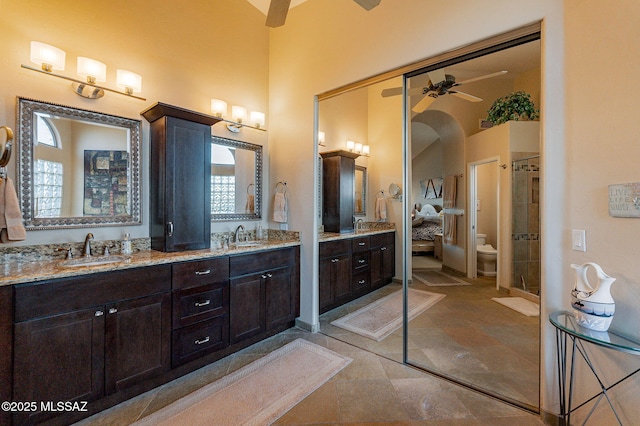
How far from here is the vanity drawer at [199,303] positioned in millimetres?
2100

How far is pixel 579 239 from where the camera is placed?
1.62 meters

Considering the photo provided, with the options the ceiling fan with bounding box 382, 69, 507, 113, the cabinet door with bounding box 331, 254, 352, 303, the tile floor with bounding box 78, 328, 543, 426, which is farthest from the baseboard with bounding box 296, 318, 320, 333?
the ceiling fan with bounding box 382, 69, 507, 113

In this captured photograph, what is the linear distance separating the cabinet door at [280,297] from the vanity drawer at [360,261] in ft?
3.36

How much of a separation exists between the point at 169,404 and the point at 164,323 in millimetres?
547

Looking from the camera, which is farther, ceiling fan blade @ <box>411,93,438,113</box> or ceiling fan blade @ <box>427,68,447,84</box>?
ceiling fan blade @ <box>411,93,438,113</box>

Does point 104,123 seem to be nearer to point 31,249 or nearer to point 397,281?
point 31,249

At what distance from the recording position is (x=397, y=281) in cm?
381

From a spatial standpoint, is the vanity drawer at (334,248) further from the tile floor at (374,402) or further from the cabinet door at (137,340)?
the cabinet door at (137,340)

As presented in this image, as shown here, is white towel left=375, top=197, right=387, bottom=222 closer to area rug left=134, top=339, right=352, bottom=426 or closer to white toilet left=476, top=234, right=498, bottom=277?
white toilet left=476, top=234, right=498, bottom=277

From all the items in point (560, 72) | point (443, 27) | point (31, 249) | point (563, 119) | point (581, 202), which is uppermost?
point (443, 27)

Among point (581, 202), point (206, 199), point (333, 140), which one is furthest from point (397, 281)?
point (206, 199)

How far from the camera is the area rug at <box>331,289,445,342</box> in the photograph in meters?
2.86

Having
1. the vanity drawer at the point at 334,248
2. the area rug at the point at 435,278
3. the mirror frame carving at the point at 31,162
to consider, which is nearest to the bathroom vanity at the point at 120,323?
the mirror frame carving at the point at 31,162

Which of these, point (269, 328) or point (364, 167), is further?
point (364, 167)
